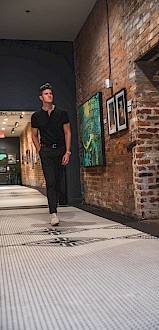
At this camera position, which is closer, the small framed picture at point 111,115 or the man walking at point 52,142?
the man walking at point 52,142

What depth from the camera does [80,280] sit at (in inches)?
81.0

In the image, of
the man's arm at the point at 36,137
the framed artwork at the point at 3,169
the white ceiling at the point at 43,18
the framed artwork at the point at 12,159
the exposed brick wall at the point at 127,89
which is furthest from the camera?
the framed artwork at the point at 3,169

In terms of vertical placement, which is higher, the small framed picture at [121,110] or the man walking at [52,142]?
the small framed picture at [121,110]

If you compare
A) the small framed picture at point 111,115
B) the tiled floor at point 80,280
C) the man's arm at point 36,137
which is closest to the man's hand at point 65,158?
the man's arm at point 36,137

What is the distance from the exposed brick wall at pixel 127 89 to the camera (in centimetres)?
436

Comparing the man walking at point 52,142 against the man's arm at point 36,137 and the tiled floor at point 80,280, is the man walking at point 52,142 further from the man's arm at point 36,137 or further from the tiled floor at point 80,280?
the tiled floor at point 80,280

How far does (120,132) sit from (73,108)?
2563mm

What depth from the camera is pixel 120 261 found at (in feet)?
8.05

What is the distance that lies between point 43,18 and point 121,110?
2483 mm

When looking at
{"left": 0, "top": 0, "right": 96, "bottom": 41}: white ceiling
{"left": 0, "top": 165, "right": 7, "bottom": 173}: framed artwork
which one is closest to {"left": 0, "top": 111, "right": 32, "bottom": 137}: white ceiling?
{"left": 0, "top": 165, "right": 7, "bottom": 173}: framed artwork

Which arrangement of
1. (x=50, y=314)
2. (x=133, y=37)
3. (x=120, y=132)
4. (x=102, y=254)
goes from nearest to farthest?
(x=50, y=314), (x=102, y=254), (x=133, y=37), (x=120, y=132)

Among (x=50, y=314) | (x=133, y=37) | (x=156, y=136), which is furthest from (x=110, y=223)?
(x=50, y=314)

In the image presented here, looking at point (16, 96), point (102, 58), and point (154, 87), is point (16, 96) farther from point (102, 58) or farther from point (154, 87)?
point (154, 87)

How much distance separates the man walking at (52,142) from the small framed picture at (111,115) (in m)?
1.30
